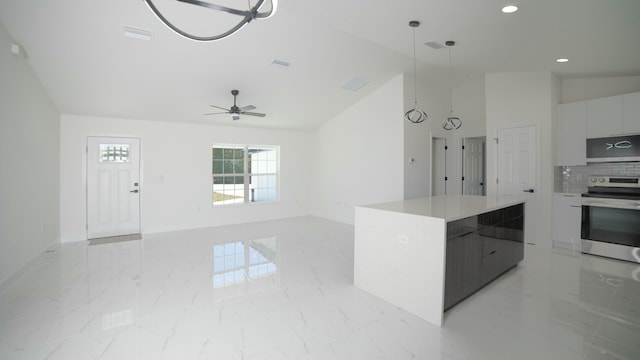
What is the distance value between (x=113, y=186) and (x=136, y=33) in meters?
3.48

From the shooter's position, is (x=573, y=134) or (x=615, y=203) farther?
(x=573, y=134)

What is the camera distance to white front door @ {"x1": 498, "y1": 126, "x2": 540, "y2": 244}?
4.95 metres

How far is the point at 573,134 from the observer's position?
184 inches

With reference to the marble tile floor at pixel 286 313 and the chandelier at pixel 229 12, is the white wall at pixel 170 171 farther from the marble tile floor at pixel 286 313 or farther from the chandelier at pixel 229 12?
the chandelier at pixel 229 12

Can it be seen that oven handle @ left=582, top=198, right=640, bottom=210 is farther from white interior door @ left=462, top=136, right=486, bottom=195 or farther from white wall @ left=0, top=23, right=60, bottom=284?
white wall @ left=0, top=23, right=60, bottom=284

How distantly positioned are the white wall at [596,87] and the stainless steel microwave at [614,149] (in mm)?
887

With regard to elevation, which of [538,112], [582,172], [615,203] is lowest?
[615,203]

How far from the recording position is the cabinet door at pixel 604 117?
425 cm

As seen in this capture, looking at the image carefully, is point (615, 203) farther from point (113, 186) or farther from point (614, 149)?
point (113, 186)

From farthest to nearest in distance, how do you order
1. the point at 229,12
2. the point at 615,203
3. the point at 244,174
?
the point at 244,174, the point at 615,203, the point at 229,12

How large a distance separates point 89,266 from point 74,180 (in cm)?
231


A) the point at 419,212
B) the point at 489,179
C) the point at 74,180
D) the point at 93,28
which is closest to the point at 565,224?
the point at 489,179

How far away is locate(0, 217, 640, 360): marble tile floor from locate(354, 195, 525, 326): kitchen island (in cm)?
15

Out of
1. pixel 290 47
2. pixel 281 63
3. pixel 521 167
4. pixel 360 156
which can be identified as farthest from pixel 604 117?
pixel 281 63
